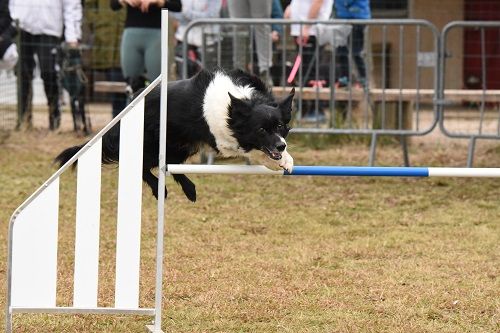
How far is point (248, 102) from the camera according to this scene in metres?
4.73

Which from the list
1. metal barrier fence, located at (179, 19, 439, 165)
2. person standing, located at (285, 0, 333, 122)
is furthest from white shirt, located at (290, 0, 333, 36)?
metal barrier fence, located at (179, 19, 439, 165)

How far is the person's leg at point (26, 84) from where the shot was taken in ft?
36.3

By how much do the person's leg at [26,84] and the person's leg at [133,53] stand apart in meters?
1.82

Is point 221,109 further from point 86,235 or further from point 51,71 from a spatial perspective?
point 51,71

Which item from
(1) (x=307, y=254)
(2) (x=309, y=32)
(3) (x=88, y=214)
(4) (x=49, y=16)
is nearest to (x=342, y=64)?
(2) (x=309, y=32)

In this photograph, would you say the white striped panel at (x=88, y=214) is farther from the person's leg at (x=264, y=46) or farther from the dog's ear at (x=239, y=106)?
the person's leg at (x=264, y=46)

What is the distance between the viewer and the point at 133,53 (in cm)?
959

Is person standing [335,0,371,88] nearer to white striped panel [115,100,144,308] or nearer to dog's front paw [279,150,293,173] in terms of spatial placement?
dog's front paw [279,150,293,173]

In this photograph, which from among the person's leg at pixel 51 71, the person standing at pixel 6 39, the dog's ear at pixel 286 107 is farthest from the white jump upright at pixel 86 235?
the person's leg at pixel 51 71

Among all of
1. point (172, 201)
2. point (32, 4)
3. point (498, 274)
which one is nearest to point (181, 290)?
point (498, 274)

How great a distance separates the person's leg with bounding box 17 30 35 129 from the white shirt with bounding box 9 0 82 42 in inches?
11.3

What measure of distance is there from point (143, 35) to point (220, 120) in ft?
15.9

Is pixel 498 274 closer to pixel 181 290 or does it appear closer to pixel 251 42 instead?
pixel 181 290

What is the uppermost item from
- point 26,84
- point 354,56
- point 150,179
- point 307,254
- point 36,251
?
point 354,56
